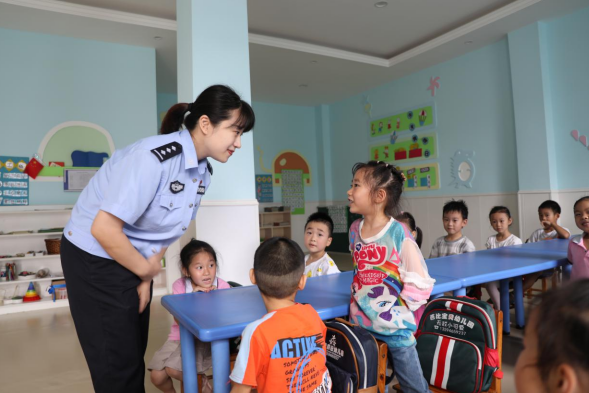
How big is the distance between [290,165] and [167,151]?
6941mm

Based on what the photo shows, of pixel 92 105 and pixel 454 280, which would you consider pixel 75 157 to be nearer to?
pixel 92 105

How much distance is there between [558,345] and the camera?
1.65 ft

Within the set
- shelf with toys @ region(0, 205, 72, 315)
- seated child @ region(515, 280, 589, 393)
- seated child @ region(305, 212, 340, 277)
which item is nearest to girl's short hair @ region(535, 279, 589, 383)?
seated child @ region(515, 280, 589, 393)

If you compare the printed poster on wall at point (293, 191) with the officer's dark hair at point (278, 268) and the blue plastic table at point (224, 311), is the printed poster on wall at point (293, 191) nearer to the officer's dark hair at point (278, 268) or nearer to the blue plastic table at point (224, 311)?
the blue plastic table at point (224, 311)

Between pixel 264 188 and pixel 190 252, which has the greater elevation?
pixel 264 188

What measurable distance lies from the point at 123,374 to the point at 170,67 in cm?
537

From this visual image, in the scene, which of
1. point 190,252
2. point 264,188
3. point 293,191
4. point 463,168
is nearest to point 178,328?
point 190,252

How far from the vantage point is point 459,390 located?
56.6 inches

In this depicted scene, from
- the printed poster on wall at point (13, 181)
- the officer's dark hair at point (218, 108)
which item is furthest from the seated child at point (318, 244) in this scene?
the printed poster on wall at point (13, 181)

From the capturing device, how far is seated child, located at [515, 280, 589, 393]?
0.48 m

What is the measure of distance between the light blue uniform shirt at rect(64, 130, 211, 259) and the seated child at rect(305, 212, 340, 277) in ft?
3.88

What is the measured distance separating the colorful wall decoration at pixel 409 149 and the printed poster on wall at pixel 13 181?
5.20m

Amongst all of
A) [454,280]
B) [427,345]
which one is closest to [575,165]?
[454,280]

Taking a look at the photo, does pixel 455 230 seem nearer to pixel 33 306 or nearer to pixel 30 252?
pixel 33 306
